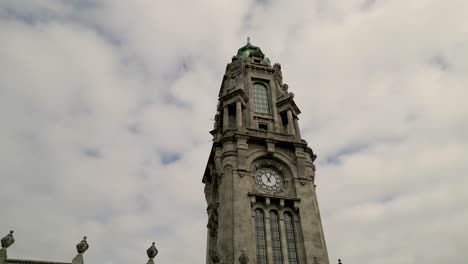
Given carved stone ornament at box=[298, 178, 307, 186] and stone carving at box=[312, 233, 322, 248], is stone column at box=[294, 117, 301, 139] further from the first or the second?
stone carving at box=[312, 233, 322, 248]

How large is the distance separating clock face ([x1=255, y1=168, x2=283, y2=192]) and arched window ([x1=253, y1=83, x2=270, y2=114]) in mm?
10248

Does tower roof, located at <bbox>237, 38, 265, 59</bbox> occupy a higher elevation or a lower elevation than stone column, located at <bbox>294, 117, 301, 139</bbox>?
higher

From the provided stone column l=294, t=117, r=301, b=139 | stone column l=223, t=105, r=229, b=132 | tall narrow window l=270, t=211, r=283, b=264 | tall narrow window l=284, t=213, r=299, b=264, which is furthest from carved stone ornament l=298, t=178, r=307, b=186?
stone column l=223, t=105, r=229, b=132

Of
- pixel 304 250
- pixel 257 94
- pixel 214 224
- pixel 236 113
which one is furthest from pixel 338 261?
pixel 257 94

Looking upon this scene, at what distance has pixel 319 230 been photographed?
38.4 meters

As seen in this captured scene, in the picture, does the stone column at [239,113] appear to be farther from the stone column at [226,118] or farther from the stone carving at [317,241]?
the stone carving at [317,241]

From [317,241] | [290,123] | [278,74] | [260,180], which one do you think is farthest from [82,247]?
[278,74]

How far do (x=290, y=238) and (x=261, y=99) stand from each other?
20.3 metres

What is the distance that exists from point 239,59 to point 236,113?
491 inches

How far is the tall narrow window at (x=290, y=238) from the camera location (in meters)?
36.6

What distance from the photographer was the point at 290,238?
1505 inches

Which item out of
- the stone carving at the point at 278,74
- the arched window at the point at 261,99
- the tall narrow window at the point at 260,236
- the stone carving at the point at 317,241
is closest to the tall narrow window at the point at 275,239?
the tall narrow window at the point at 260,236

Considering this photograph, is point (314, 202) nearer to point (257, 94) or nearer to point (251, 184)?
point (251, 184)

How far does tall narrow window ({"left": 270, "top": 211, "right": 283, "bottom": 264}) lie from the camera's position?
119ft
